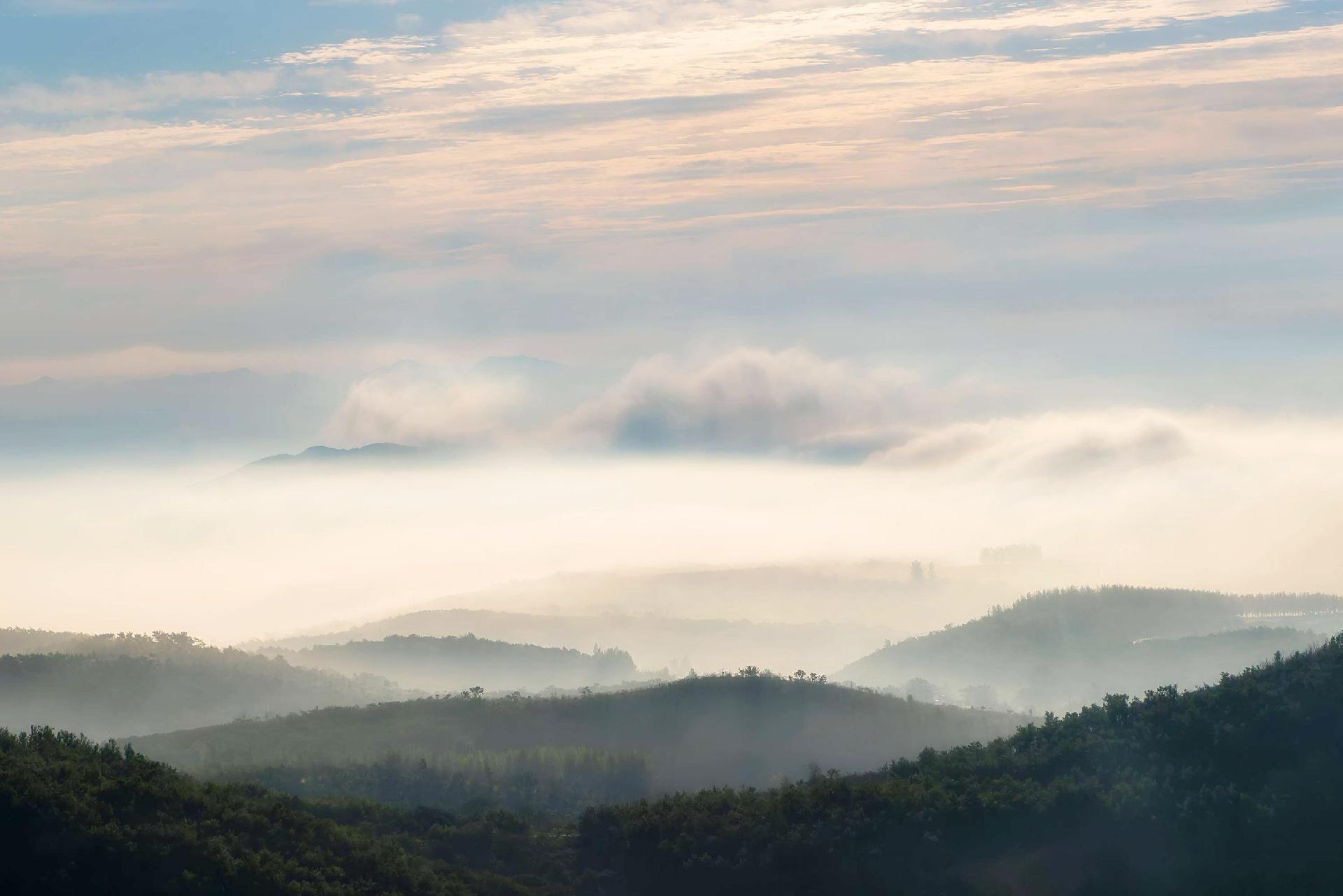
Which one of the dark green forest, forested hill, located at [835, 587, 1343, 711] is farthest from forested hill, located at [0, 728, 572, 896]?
forested hill, located at [835, 587, 1343, 711]

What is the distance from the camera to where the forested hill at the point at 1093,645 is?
95875mm

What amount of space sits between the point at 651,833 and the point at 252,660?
202 ft

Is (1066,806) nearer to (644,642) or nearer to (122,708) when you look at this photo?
(122,708)

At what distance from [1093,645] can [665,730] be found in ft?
216

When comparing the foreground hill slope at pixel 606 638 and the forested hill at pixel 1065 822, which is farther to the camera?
the foreground hill slope at pixel 606 638

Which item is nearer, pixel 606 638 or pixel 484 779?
pixel 484 779

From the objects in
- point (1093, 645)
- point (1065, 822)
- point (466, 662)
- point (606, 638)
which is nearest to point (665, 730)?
point (1065, 822)

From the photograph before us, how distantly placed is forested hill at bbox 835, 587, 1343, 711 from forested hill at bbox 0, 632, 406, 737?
136ft

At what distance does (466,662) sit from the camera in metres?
115

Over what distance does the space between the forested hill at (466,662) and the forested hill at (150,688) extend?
13403 mm

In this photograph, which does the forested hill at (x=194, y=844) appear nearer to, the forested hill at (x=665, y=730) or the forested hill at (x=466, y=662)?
the forested hill at (x=665, y=730)

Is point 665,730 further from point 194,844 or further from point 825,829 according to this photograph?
point 194,844

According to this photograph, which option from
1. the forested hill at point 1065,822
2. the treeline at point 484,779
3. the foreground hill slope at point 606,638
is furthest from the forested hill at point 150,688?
the foreground hill slope at point 606,638

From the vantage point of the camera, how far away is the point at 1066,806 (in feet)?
117
